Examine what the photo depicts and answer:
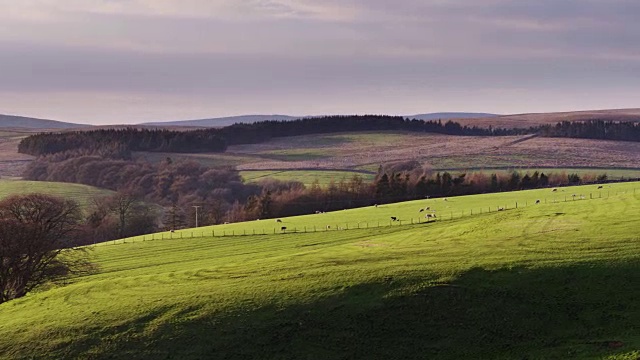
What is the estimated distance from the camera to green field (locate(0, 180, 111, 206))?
143 meters

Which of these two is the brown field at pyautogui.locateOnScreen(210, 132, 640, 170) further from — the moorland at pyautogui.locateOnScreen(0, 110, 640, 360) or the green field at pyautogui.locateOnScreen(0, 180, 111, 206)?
the moorland at pyautogui.locateOnScreen(0, 110, 640, 360)

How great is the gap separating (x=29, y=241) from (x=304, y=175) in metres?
117

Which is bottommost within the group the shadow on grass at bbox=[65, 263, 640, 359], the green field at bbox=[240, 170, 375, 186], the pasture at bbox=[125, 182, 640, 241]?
the green field at bbox=[240, 170, 375, 186]

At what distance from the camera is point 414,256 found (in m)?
42.3

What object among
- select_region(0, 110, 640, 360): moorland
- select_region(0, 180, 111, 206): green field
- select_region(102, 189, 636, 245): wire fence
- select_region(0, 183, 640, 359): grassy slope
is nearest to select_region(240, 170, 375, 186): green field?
select_region(0, 180, 111, 206): green field

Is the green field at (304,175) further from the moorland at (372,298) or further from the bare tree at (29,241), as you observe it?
the bare tree at (29,241)

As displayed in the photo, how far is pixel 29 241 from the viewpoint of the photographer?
50.8 meters

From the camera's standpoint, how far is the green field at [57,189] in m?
143

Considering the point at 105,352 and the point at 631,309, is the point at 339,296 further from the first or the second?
the point at 631,309

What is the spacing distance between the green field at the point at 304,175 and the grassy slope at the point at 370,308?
110 m

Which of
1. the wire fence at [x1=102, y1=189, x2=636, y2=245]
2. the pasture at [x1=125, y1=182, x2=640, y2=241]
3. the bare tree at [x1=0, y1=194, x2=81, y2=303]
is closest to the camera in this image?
the bare tree at [x1=0, y1=194, x2=81, y2=303]

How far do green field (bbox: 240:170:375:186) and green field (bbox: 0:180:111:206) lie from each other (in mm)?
36047

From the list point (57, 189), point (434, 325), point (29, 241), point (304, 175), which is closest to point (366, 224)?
point (29, 241)

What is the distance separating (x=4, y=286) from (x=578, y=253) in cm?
3806
